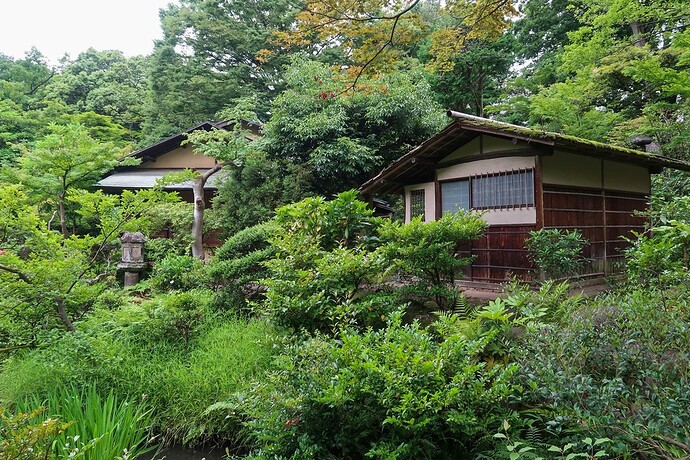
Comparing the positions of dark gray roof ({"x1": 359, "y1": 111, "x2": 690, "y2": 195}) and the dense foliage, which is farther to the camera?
dark gray roof ({"x1": 359, "y1": 111, "x2": 690, "y2": 195})

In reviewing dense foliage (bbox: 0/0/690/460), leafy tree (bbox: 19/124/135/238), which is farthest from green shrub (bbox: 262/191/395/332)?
leafy tree (bbox: 19/124/135/238)

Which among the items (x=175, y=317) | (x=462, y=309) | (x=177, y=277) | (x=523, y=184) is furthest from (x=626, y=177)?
(x=177, y=277)

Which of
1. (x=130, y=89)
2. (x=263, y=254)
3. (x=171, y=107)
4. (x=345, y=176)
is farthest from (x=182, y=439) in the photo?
(x=130, y=89)

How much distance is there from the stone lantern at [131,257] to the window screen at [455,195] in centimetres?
780

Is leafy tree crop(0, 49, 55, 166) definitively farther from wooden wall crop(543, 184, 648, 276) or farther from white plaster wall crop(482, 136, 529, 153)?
wooden wall crop(543, 184, 648, 276)

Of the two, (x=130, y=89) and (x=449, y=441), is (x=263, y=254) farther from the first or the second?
(x=130, y=89)

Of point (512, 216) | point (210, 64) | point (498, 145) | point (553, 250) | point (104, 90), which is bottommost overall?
point (553, 250)

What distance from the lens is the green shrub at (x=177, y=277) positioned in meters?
7.63

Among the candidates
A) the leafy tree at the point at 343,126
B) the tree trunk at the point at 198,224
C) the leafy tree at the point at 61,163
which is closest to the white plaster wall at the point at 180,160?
the leafy tree at the point at 61,163

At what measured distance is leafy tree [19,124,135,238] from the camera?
831 cm

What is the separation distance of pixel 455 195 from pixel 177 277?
6.10m

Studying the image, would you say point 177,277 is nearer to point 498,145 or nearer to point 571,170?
point 498,145

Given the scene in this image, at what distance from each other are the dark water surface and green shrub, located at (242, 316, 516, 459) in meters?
1.33

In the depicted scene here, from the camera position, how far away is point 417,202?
31.9 feet
